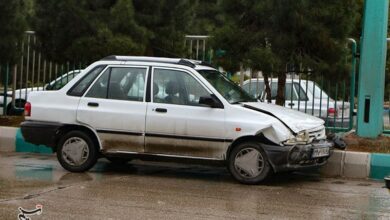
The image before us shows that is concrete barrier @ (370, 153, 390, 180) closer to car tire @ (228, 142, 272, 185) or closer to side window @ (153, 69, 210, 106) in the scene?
car tire @ (228, 142, 272, 185)

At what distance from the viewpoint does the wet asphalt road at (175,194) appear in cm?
714

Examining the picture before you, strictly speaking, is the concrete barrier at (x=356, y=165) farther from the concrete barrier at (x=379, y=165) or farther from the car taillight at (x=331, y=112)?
the car taillight at (x=331, y=112)

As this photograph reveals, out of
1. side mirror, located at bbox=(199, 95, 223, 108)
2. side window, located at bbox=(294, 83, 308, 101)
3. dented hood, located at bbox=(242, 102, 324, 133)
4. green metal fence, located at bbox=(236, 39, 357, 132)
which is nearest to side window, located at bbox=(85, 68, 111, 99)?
side mirror, located at bbox=(199, 95, 223, 108)

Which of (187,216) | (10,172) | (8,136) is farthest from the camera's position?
(8,136)

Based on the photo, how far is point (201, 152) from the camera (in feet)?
30.1

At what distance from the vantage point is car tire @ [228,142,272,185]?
29.2 feet

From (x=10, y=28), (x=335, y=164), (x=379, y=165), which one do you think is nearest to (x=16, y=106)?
(x=10, y=28)

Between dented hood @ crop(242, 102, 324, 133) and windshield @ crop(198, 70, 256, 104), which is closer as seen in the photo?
dented hood @ crop(242, 102, 324, 133)

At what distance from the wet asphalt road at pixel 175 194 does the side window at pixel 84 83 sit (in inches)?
47.8

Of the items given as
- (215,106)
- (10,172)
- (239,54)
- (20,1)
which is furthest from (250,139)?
(20,1)

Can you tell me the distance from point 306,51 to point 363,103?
1.29 metres

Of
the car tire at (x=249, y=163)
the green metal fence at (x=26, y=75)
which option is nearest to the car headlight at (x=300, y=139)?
the car tire at (x=249, y=163)

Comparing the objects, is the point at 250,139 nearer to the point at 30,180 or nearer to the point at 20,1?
the point at 30,180

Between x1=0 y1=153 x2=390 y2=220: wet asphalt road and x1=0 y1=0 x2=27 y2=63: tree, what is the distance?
312cm
